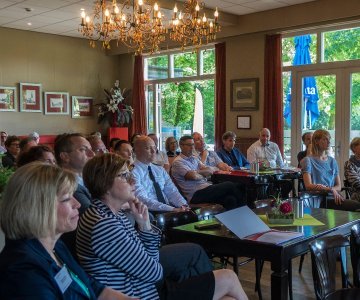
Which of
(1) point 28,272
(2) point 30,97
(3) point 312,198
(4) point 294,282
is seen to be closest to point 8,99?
(2) point 30,97

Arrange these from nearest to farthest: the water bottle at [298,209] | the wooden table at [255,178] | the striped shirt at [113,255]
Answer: the striped shirt at [113,255]
the water bottle at [298,209]
the wooden table at [255,178]

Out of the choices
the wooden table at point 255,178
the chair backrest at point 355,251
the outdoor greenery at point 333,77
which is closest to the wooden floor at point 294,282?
the chair backrest at point 355,251

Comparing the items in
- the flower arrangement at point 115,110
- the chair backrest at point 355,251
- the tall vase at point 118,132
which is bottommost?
the chair backrest at point 355,251

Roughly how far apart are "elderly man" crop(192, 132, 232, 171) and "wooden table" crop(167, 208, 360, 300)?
135 inches

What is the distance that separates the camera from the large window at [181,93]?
10.5m

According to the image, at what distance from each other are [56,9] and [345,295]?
25.1 ft

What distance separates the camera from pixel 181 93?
1115cm

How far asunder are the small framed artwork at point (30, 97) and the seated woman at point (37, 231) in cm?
917

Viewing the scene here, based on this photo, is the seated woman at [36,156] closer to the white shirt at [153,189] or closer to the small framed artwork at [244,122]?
the white shirt at [153,189]

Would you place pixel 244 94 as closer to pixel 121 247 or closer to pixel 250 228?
pixel 250 228

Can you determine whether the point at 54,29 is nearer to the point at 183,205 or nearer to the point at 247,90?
the point at 247,90

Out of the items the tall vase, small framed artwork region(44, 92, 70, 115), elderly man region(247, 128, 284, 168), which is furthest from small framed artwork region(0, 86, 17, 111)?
elderly man region(247, 128, 284, 168)

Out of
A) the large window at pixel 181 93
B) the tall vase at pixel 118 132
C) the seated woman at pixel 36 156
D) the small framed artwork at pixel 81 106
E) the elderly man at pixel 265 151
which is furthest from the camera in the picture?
the tall vase at pixel 118 132

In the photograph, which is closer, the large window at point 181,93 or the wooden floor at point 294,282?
the wooden floor at point 294,282
